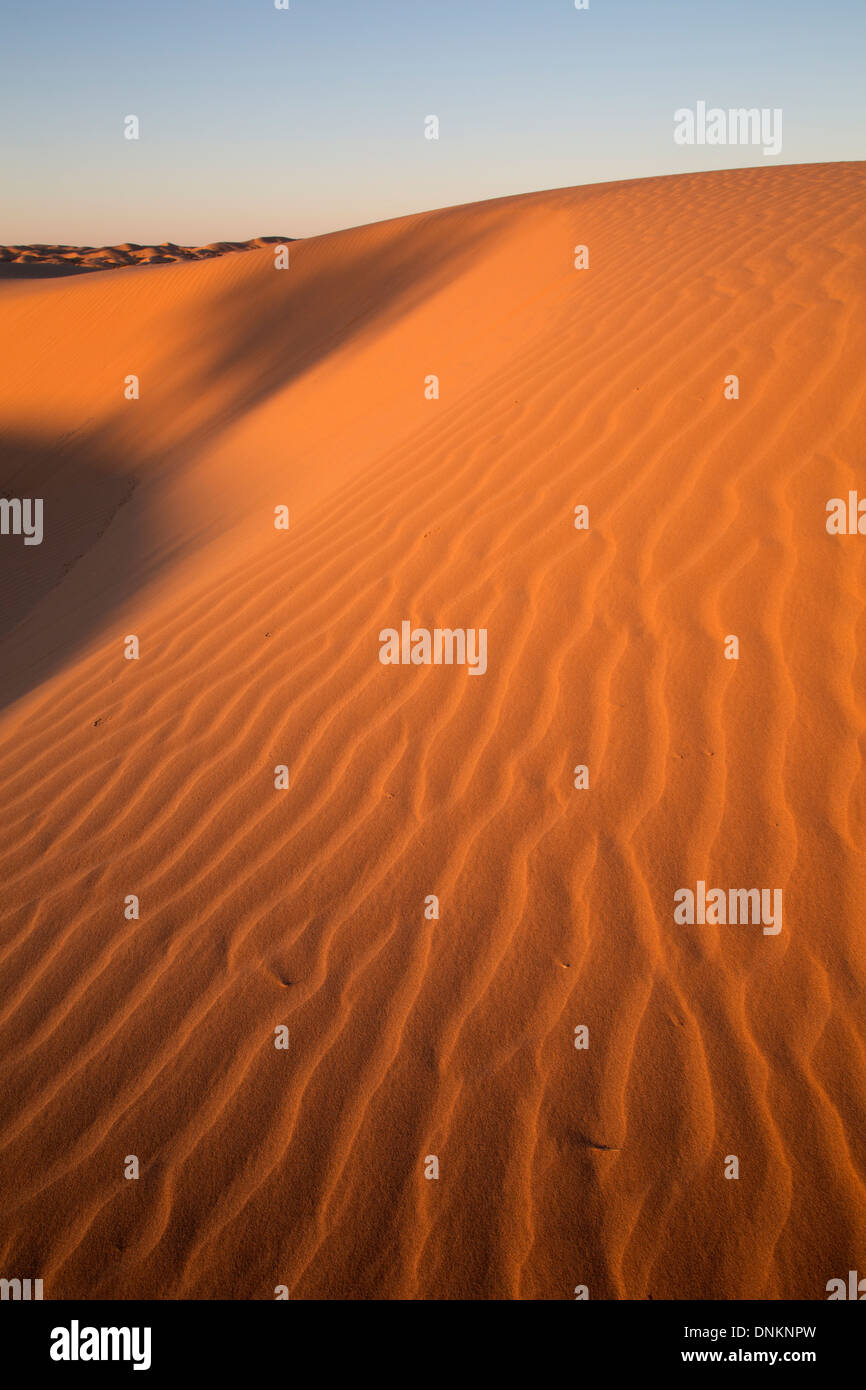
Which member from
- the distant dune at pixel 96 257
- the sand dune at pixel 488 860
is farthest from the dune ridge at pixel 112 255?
the sand dune at pixel 488 860

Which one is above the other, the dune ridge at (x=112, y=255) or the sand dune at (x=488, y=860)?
the dune ridge at (x=112, y=255)

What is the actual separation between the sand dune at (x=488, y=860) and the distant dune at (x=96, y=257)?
23401 millimetres

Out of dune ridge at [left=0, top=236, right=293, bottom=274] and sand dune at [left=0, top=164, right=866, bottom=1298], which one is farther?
dune ridge at [left=0, top=236, right=293, bottom=274]

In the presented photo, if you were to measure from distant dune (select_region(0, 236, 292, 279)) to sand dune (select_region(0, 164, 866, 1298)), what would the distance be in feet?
76.8

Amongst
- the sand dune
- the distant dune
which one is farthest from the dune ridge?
the sand dune

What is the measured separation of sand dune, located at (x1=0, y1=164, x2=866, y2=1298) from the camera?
1.90 m

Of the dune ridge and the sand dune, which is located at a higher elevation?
the dune ridge

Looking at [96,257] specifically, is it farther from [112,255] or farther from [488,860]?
[488,860]

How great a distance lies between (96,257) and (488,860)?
3504cm

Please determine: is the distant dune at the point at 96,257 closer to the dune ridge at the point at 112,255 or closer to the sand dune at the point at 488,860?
the dune ridge at the point at 112,255

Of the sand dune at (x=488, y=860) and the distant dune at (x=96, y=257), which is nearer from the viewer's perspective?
the sand dune at (x=488, y=860)

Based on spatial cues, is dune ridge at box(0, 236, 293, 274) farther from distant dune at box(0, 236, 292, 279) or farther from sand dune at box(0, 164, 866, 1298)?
sand dune at box(0, 164, 866, 1298)

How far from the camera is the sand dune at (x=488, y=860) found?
1.90 m

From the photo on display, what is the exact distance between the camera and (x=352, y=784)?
307 cm
